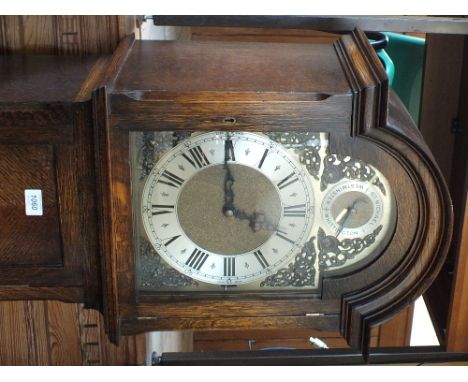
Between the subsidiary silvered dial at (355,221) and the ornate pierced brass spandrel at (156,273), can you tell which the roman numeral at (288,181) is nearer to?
the subsidiary silvered dial at (355,221)

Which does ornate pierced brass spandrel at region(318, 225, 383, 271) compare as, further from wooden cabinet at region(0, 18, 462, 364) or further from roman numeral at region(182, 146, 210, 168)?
roman numeral at region(182, 146, 210, 168)

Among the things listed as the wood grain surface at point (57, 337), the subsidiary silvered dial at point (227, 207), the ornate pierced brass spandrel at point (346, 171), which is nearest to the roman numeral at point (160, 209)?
the subsidiary silvered dial at point (227, 207)

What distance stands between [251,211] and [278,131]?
0.48 feet

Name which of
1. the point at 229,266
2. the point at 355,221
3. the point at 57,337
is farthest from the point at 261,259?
the point at 57,337

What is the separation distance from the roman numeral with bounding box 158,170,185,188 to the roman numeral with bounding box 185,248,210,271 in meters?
0.12

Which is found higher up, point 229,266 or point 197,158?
point 197,158

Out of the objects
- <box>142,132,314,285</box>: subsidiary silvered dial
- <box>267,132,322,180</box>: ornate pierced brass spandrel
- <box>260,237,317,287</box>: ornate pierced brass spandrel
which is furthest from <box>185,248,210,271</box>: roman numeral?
<box>267,132,322,180</box>: ornate pierced brass spandrel

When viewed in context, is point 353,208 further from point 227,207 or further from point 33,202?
point 33,202

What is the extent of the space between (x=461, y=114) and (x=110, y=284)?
1138 millimetres

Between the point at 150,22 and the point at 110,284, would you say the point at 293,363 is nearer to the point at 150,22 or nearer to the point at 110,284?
the point at 110,284

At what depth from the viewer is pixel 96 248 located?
106 cm

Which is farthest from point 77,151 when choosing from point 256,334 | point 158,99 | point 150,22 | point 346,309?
point 256,334

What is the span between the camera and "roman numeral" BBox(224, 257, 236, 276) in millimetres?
1099

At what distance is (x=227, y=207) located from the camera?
1061 mm
